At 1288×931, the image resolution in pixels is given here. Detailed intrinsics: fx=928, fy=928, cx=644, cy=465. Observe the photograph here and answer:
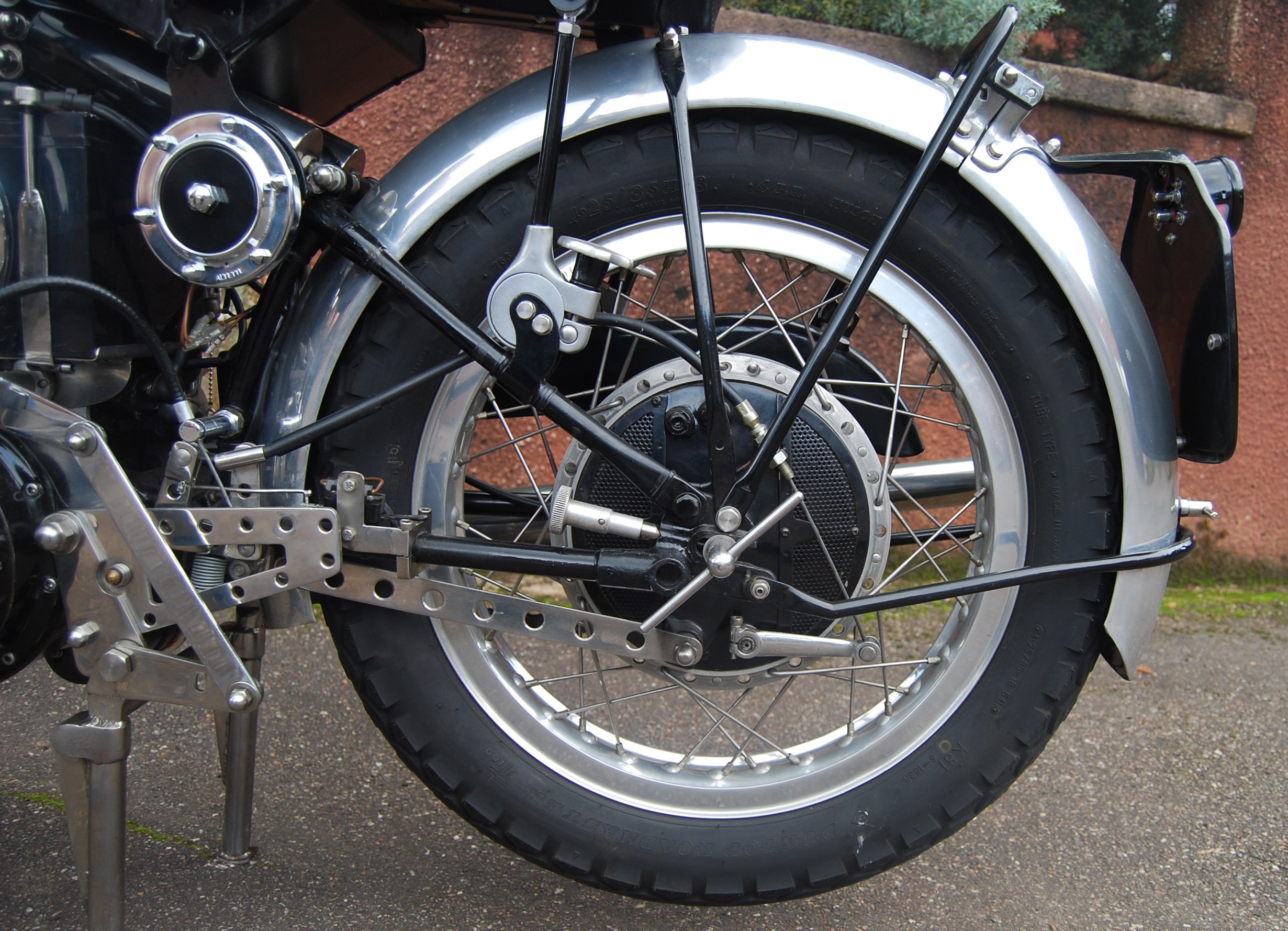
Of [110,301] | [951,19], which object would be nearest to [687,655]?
[110,301]

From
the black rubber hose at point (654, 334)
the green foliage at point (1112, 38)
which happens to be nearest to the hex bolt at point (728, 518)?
the black rubber hose at point (654, 334)

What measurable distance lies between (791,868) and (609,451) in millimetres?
561

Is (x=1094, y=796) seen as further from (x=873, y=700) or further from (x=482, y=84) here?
(x=482, y=84)

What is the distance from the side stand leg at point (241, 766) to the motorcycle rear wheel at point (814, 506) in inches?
6.8

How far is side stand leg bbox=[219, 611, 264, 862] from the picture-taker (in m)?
1.27

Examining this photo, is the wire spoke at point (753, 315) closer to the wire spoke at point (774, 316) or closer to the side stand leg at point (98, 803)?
the wire spoke at point (774, 316)

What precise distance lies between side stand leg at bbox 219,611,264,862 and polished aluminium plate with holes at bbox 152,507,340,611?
0.21 metres

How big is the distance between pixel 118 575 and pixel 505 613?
432 millimetres

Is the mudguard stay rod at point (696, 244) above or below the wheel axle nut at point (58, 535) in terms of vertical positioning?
above

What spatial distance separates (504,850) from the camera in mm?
1417

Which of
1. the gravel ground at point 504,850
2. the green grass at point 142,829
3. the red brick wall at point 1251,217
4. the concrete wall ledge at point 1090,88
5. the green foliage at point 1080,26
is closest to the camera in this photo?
the gravel ground at point 504,850

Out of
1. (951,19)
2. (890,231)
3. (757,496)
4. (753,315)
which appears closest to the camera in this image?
(890,231)

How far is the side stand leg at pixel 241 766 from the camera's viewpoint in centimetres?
127

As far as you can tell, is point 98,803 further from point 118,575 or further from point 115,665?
point 118,575
